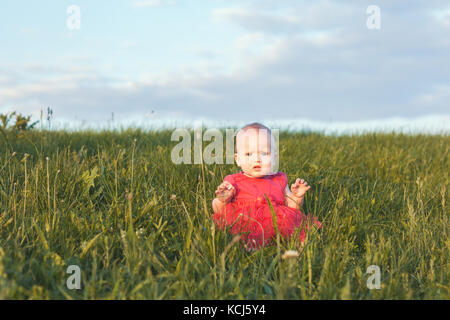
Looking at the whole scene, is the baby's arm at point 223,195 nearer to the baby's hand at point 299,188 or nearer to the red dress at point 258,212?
the red dress at point 258,212

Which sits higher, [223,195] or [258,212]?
[223,195]

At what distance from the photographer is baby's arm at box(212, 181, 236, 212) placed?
146 inches

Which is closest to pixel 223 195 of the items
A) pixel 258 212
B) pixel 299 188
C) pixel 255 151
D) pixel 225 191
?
pixel 225 191

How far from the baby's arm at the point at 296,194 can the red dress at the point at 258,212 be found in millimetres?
52

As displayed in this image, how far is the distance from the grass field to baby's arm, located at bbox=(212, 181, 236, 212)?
0.15 meters

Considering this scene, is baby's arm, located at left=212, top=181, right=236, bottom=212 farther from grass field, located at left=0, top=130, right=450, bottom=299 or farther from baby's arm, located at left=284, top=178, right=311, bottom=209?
baby's arm, located at left=284, top=178, right=311, bottom=209

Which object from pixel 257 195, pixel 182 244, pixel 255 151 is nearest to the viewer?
pixel 182 244

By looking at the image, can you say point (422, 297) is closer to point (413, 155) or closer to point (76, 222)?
point (76, 222)

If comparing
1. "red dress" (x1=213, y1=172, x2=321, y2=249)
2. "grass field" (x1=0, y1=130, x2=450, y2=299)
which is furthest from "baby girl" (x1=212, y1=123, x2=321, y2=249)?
"grass field" (x1=0, y1=130, x2=450, y2=299)

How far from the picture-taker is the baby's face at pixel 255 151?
3.79 m

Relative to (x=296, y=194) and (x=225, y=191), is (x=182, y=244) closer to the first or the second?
(x=225, y=191)

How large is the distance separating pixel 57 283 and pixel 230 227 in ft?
4.49

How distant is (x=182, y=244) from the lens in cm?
334

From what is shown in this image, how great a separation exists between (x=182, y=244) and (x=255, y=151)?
1122 millimetres
